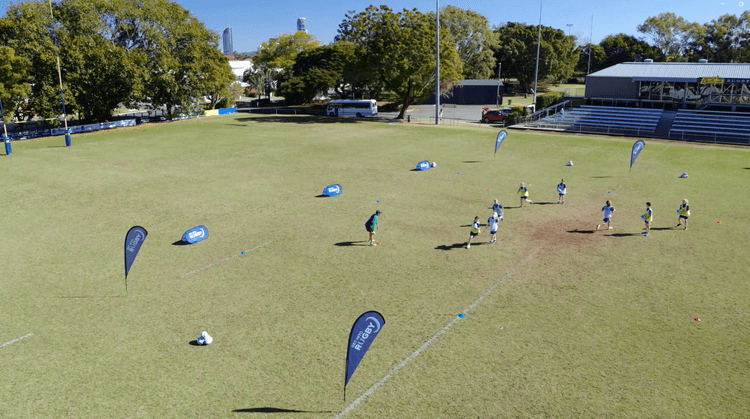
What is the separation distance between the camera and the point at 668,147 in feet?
135

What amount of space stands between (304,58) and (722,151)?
6775 cm

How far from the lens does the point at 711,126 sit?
47.3 m

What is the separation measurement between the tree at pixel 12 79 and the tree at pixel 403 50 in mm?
34399

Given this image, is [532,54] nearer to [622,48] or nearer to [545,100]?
[622,48]

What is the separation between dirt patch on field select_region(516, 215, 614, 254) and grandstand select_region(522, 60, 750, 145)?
31.4m

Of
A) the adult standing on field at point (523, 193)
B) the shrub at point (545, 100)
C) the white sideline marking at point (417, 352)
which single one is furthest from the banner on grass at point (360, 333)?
the shrub at point (545, 100)

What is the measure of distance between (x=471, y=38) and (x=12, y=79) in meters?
71.0

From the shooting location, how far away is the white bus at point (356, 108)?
66.4 meters

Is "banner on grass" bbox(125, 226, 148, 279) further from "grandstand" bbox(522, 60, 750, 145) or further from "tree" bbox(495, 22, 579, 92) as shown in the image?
"tree" bbox(495, 22, 579, 92)

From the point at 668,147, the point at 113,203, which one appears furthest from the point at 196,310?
the point at 668,147

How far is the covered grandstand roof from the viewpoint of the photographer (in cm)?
4972

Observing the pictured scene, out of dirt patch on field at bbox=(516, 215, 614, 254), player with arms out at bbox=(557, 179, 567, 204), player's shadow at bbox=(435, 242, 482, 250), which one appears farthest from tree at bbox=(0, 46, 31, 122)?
player with arms out at bbox=(557, 179, 567, 204)

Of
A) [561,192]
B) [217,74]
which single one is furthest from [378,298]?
[217,74]

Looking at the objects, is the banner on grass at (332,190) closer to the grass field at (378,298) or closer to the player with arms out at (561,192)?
the grass field at (378,298)
